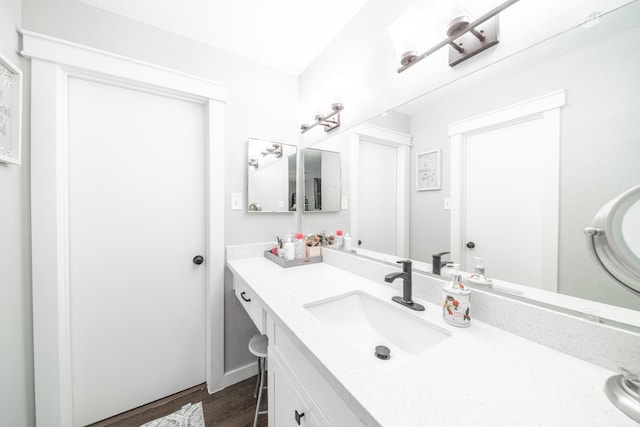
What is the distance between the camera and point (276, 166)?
1.82 m

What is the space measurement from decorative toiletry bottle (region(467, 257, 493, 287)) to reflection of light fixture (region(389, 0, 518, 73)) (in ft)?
2.52

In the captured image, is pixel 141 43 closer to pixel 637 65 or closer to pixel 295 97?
pixel 295 97

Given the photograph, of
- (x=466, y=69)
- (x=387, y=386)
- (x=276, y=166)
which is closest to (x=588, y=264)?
(x=387, y=386)

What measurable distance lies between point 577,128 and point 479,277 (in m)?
0.53

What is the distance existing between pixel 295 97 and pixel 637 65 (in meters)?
1.80

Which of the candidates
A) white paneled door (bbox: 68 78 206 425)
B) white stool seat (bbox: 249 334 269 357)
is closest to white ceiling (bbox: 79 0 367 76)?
white paneled door (bbox: 68 78 206 425)

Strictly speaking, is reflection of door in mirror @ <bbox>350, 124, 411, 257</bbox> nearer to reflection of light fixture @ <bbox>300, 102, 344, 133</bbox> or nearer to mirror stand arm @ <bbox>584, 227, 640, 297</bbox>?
reflection of light fixture @ <bbox>300, 102, 344, 133</bbox>

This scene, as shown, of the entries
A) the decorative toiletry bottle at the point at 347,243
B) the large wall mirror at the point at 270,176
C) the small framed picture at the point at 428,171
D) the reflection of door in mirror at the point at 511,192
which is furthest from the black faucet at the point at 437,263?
the large wall mirror at the point at 270,176

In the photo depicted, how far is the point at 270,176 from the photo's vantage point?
1.79 m

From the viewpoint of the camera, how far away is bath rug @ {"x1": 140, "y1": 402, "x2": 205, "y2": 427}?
51.5 inches

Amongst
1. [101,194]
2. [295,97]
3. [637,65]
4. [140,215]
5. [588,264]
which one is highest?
[295,97]

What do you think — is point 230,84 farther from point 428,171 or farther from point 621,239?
point 621,239

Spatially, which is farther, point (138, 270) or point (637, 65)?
point (138, 270)

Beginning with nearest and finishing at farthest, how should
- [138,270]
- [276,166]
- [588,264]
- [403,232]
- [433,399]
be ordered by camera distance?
1. [433,399]
2. [588,264]
3. [403,232]
4. [138,270]
5. [276,166]
